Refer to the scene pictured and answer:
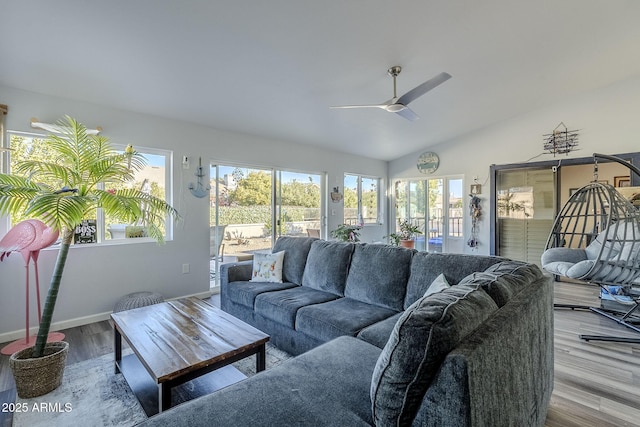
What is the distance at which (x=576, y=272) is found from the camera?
2932mm

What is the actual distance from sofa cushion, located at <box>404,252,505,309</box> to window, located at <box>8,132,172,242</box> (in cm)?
311

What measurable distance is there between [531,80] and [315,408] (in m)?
4.92

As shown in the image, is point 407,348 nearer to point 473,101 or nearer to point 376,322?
point 376,322

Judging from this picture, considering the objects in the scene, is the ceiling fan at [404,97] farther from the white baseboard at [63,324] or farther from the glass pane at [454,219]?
the white baseboard at [63,324]

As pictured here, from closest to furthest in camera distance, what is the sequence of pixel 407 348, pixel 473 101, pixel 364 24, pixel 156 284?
1. pixel 407 348
2. pixel 364 24
3. pixel 156 284
4. pixel 473 101

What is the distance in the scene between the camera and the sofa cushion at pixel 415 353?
0.92 meters

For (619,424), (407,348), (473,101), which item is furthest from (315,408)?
(473,101)

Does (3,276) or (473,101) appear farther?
(473,101)

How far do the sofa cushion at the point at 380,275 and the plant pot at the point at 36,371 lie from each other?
2.15 m

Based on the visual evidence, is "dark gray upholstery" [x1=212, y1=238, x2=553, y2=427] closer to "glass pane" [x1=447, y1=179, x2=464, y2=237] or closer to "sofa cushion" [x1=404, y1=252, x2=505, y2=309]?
"sofa cushion" [x1=404, y1=252, x2=505, y2=309]

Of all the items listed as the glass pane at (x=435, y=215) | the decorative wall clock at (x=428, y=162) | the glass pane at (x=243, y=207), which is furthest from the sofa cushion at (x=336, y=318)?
the decorative wall clock at (x=428, y=162)

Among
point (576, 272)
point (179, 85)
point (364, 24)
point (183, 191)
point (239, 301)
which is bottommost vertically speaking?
point (239, 301)

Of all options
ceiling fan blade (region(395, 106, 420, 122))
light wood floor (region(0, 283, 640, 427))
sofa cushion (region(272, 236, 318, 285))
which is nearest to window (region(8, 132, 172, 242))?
light wood floor (region(0, 283, 640, 427))

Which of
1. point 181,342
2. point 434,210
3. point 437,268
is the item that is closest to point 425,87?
point 437,268
